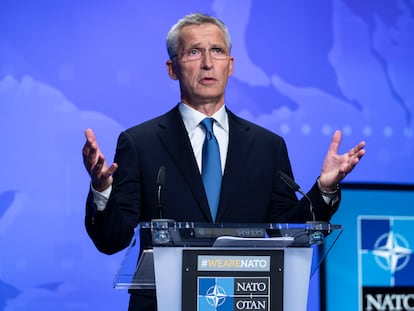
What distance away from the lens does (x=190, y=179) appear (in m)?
2.72

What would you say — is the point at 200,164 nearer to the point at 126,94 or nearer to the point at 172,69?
the point at 172,69

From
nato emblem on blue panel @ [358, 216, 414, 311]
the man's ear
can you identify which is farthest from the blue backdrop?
the man's ear

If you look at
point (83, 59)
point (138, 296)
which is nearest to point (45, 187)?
point (83, 59)

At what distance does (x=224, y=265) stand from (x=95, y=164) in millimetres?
480

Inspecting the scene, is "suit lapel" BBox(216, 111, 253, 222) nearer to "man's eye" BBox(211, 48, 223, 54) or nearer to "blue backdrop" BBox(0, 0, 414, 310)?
"man's eye" BBox(211, 48, 223, 54)

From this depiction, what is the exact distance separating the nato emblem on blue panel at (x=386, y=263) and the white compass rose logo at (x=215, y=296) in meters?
2.18

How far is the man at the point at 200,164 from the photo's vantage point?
2455mm

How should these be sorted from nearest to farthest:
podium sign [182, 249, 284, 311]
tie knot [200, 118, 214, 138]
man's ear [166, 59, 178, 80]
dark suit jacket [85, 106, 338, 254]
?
1. podium sign [182, 249, 284, 311]
2. dark suit jacket [85, 106, 338, 254]
3. tie knot [200, 118, 214, 138]
4. man's ear [166, 59, 178, 80]

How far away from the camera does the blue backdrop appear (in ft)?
11.9

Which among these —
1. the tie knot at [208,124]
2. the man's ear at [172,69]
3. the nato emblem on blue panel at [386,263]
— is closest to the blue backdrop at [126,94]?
the nato emblem on blue panel at [386,263]

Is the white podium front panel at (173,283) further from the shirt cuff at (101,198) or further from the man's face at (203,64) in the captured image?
the man's face at (203,64)

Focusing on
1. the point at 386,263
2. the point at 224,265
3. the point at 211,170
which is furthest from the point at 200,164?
the point at 386,263

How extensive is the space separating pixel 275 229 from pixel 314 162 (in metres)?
2.00

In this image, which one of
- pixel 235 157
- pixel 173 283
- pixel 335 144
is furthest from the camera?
pixel 235 157
